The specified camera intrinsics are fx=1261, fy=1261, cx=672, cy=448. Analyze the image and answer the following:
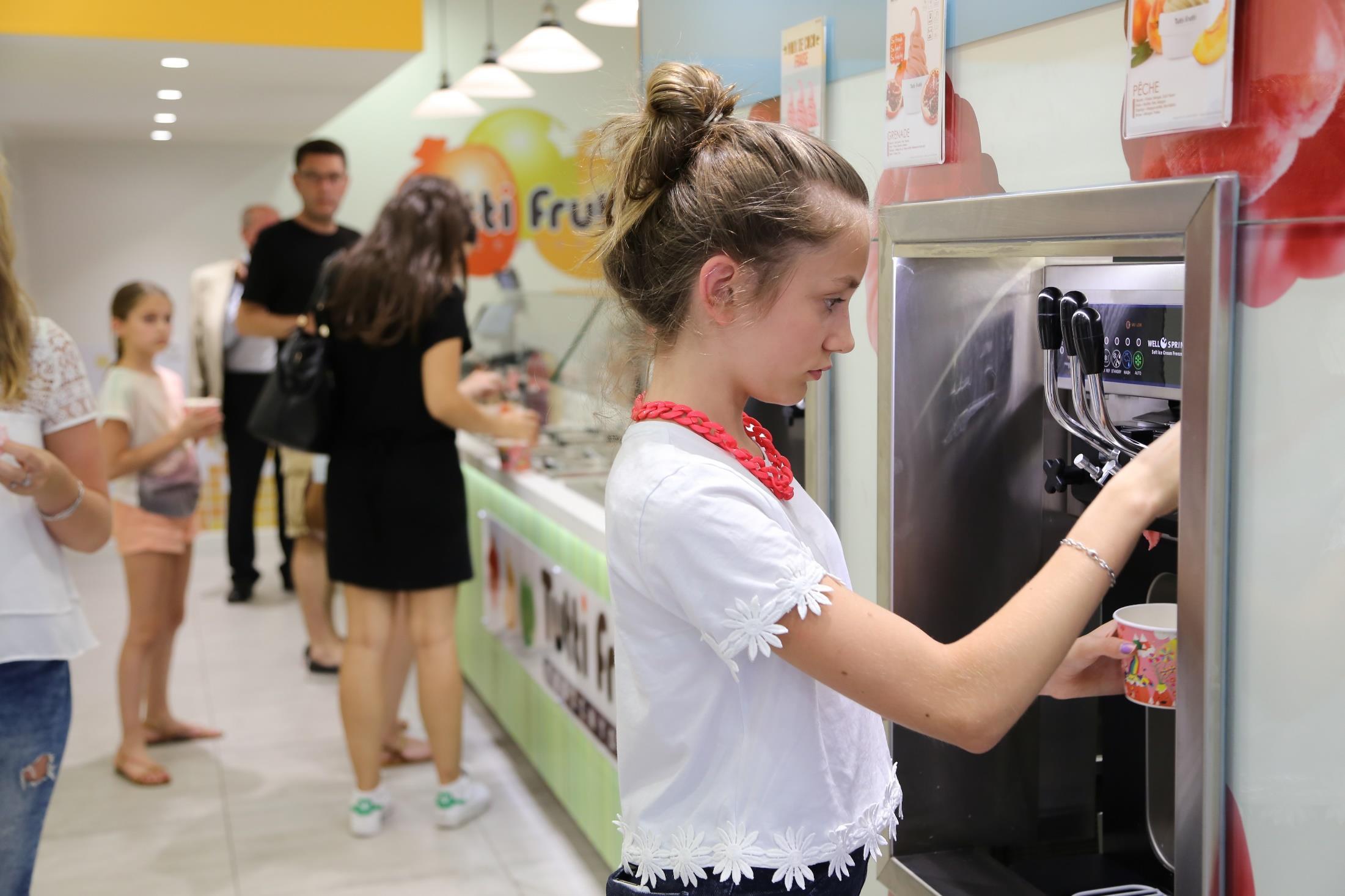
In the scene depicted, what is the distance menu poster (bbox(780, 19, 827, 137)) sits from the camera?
1.76 metres

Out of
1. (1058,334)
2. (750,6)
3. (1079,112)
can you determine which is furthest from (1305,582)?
(750,6)

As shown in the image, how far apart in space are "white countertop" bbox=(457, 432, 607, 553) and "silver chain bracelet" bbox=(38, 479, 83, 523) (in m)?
1.00

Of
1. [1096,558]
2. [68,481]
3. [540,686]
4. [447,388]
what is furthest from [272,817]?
[1096,558]

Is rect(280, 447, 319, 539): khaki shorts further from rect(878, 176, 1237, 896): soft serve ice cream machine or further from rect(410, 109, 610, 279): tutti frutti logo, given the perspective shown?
rect(878, 176, 1237, 896): soft serve ice cream machine

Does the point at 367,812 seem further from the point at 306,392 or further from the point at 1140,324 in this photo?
the point at 1140,324

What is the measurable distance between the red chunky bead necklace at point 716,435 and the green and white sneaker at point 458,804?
8.12ft

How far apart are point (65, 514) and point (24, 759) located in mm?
382

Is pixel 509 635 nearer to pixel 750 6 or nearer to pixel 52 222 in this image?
pixel 750 6

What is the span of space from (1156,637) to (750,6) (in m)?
1.24

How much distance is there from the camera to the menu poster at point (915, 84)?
1468 mm

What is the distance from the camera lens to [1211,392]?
3.42 ft

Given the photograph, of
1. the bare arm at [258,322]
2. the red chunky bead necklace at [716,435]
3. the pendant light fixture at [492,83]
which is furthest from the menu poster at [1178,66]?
the bare arm at [258,322]

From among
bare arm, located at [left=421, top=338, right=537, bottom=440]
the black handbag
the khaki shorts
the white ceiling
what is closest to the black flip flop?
the khaki shorts

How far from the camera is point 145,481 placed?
12.1 ft
